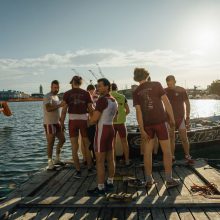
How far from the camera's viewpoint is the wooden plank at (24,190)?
552 centimetres

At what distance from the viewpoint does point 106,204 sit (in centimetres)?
564

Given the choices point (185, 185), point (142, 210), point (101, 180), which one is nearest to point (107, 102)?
point (101, 180)

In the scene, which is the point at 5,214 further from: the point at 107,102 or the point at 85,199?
the point at 107,102

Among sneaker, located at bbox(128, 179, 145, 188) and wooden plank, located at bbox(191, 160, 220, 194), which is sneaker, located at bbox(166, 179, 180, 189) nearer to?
sneaker, located at bbox(128, 179, 145, 188)

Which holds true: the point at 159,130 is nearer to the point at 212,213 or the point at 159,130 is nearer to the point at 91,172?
the point at 212,213

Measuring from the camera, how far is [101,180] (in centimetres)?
636

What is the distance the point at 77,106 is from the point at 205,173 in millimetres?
3266


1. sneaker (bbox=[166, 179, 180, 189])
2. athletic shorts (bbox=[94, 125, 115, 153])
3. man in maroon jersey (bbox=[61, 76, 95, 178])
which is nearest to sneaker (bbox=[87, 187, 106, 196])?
athletic shorts (bbox=[94, 125, 115, 153])

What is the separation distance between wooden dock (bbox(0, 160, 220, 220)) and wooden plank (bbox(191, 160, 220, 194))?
4 centimetres

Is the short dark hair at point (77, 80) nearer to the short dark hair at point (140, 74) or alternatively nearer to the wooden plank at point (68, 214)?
the short dark hair at point (140, 74)

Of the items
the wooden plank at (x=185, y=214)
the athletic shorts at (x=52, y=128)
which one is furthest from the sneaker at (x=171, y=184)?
the athletic shorts at (x=52, y=128)

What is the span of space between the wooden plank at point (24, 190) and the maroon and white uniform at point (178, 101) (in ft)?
11.3

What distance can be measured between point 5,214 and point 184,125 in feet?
17.5

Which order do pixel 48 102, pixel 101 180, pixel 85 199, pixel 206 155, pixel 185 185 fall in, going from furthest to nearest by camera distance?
pixel 206 155, pixel 48 102, pixel 185 185, pixel 101 180, pixel 85 199
